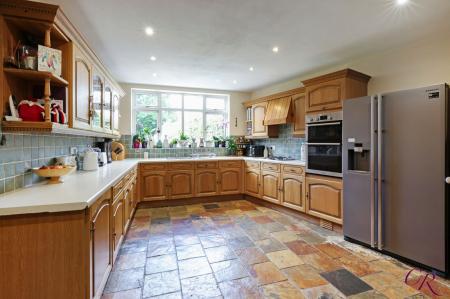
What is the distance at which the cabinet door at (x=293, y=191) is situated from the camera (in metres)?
3.44

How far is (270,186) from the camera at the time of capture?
4.03m

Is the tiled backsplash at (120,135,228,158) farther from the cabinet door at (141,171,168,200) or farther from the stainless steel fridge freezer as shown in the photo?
the stainless steel fridge freezer

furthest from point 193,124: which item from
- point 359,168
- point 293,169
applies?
point 359,168

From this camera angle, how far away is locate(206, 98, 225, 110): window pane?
210 inches

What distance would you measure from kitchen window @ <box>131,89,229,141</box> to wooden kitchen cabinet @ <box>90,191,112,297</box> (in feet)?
10.5

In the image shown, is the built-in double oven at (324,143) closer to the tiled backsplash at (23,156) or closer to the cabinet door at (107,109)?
the cabinet door at (107,109)

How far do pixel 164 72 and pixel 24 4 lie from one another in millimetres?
2471

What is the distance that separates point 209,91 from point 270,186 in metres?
2.54

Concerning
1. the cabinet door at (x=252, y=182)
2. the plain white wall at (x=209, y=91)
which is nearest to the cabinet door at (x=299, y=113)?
the cabinet door at (x=252, y=182)

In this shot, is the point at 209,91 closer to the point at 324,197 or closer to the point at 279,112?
the point at 279,112

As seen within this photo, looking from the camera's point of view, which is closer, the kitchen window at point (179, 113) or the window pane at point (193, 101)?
the kitchen window at point (179, 113)

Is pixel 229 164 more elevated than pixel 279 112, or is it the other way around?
pixel 279 112

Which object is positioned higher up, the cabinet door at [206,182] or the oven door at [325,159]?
the oven door at [325,159]

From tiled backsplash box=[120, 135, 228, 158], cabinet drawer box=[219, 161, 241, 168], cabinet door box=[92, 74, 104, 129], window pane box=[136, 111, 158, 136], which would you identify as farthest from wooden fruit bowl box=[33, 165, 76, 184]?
window pane box=[136, 111, 158, 136]
